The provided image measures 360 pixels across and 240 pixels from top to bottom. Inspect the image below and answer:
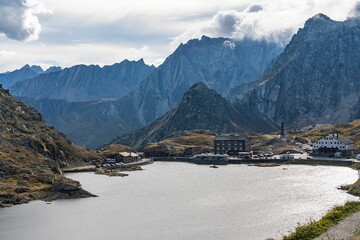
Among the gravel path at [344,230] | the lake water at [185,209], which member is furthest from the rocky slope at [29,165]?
the gravel path at [344,230]

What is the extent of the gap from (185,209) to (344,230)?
36646 mm

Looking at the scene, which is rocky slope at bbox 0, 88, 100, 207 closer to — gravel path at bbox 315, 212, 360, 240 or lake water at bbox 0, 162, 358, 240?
lake water at bbox 0, 162, 358, 240

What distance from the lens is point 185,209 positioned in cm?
10269

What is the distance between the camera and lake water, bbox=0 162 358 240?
84.6 meters

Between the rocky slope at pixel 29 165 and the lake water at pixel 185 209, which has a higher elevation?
the rocky slope at pixel 29 165

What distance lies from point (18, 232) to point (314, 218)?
51676mm

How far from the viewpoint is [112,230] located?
284 feet

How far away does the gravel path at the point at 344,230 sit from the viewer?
7056cm

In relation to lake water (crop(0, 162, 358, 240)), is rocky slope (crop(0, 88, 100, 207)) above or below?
above

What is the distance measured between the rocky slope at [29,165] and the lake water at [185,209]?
6.70m

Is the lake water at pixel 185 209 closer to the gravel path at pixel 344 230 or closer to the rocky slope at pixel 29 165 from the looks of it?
the rocky slope at pixel 29 165

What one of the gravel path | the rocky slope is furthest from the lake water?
the gravel path

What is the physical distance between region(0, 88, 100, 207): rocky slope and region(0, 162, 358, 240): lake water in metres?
6.70

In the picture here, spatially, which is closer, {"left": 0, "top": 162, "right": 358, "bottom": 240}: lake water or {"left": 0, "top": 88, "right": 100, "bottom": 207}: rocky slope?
{"left": 0, "top": 162, "right": 358, "bottom": 240}: lake water
